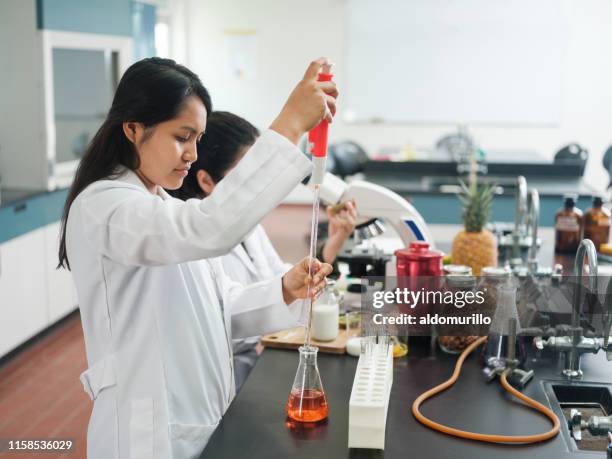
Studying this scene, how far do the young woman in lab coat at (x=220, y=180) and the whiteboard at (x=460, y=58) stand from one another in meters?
6.69

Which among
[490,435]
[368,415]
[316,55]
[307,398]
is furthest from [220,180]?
[316,55]

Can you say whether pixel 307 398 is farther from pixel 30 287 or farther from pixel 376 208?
pixel 30 287

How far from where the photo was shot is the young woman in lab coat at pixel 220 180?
228 centimetres

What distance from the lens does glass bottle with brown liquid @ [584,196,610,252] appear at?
325 centimetres

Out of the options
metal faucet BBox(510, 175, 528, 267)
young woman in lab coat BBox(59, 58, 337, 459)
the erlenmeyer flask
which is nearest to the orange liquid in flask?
the erlenmeyer flask

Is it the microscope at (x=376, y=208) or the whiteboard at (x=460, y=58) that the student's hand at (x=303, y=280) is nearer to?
the microscope at (x=376, y=208)

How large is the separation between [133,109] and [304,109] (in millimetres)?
424

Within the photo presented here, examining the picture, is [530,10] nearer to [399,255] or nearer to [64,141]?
[64,141]

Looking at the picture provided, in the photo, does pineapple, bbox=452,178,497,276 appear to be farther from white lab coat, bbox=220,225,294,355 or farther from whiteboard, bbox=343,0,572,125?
whiteboard, bbox=343,0,572,125

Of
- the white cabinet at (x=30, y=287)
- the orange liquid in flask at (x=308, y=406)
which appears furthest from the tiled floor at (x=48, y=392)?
the orange liquid in flask at (x=308, y=406)

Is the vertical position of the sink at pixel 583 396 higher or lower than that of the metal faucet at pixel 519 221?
lower

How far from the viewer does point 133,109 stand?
59.4 inches

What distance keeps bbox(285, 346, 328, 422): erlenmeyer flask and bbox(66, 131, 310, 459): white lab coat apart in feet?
0.69

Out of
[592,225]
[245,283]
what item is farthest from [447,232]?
[245,283]
